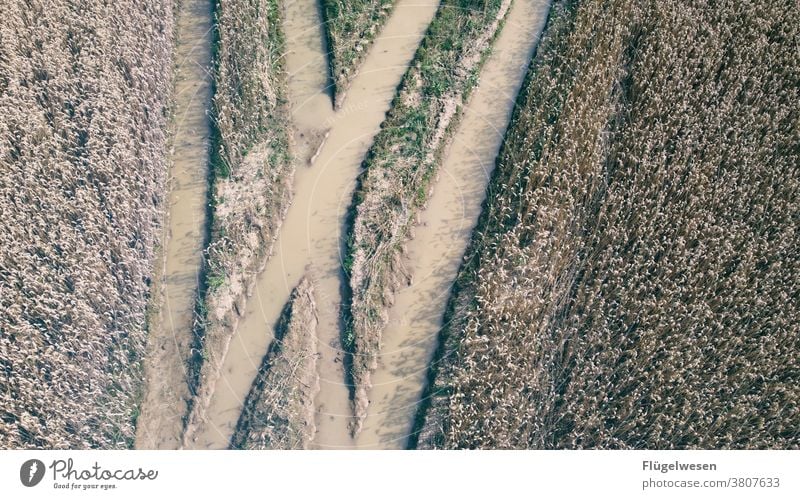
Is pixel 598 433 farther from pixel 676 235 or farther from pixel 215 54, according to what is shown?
pixel 215 54

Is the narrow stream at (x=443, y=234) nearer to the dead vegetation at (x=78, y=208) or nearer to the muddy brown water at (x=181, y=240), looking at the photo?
the muddy brown water at (x=181, y=240)

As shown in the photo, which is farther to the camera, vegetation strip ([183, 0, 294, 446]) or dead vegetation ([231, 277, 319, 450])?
vegetation strip ([183, 0, 294, 446])

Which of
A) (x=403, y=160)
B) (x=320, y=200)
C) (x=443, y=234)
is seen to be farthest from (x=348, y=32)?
(x=443, y=234)

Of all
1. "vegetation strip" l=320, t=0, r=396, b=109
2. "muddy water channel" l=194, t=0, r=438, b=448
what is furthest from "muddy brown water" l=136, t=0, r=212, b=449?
"vegetation strip" l=320, t=0, r=396, b=109

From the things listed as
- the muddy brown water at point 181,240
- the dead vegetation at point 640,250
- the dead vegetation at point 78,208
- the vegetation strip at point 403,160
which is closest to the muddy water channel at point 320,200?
the vegetation strip at point 403,160

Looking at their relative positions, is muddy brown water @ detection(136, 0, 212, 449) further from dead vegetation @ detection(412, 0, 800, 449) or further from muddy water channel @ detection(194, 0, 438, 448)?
dead vegetation @ detection(412, 0, 800, 449)
